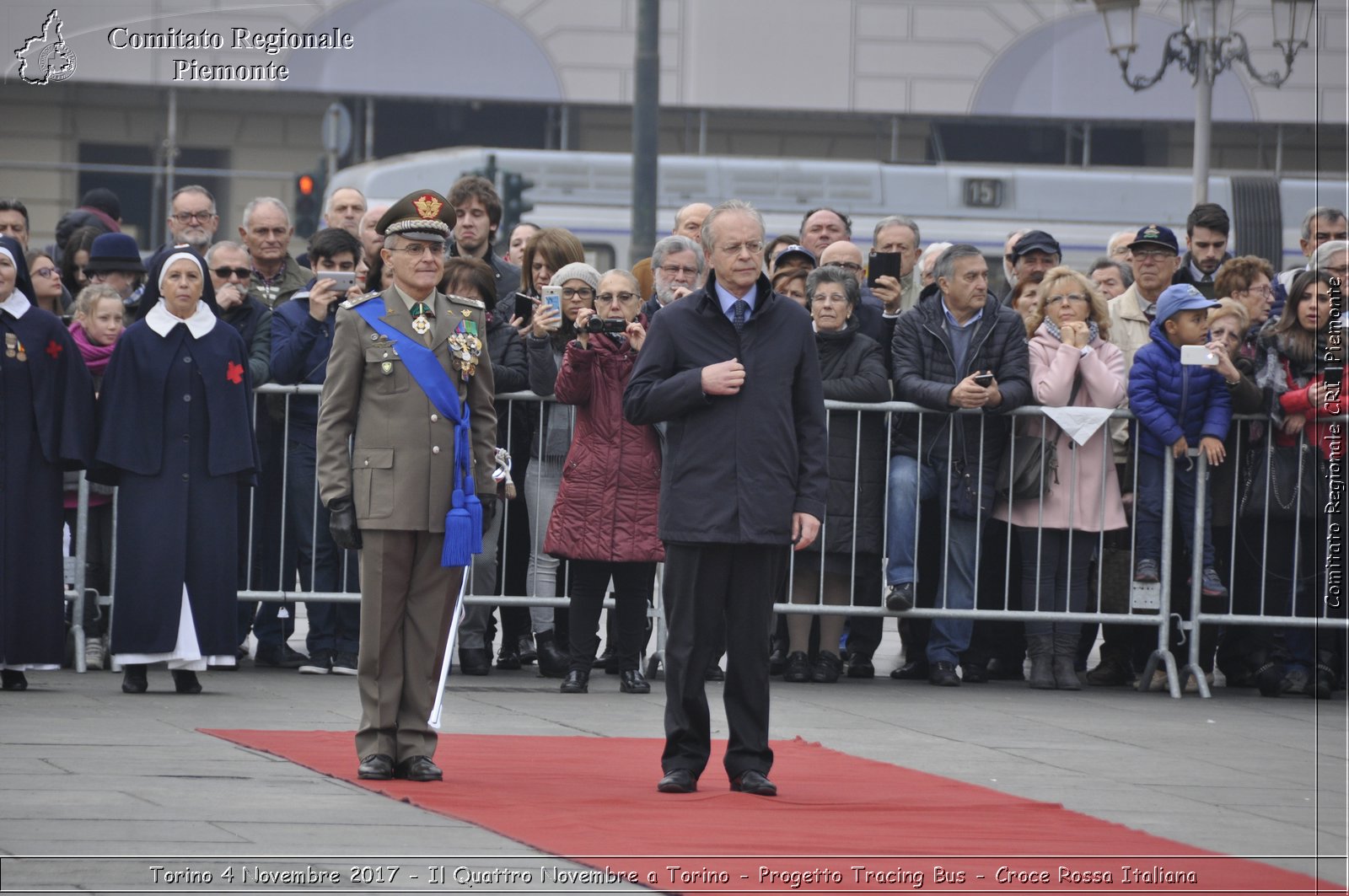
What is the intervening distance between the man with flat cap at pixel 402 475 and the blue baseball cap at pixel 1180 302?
4.58 m

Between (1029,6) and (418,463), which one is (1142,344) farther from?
(1029,6)

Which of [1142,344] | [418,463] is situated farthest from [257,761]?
[1142,344]

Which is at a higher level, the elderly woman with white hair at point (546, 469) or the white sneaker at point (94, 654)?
the elderly woman with white hair at point (546, 469)

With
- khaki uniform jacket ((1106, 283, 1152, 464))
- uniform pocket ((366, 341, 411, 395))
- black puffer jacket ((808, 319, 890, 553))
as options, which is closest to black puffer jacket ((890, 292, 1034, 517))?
black puffer jacket ((808, 319, 890, 553))

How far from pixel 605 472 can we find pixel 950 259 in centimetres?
217

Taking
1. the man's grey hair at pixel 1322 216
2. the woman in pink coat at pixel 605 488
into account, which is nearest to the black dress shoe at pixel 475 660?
the woman in pink coat at pixel 605 488

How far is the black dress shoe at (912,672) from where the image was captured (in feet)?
35.5

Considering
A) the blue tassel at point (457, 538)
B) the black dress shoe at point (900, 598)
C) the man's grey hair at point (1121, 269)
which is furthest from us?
the man's grey hair at point (1121, 269)

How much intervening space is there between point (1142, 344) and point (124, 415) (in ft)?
17.2

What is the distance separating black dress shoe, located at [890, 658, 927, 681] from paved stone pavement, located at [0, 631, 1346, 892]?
96 millimetres

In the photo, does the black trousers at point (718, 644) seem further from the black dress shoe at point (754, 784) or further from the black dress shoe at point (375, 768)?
the black dress shoe at point (375, 768)

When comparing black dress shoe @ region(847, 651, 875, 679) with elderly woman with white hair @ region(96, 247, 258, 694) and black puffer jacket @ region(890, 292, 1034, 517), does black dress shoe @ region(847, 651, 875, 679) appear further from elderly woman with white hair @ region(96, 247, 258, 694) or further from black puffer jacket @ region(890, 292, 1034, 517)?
elderly woman with white hair @ region(96, 247, 258, 694)

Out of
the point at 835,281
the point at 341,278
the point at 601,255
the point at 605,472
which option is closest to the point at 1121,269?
the point at 835,281

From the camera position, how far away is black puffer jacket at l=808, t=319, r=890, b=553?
34.1ft
